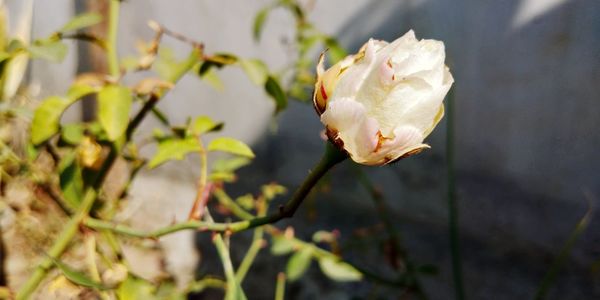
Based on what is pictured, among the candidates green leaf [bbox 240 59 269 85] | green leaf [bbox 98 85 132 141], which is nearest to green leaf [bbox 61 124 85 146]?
green leaf [bbox 98 85 132 141]

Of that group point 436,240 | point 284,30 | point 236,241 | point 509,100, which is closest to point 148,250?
point 236,241

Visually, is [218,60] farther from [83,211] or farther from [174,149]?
[83,211]

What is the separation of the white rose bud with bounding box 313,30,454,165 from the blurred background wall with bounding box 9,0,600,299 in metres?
0.42

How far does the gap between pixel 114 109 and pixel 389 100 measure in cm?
35

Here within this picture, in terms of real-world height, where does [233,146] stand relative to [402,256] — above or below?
above

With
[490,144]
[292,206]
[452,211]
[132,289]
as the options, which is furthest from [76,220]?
[490,144]

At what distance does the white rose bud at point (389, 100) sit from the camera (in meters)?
0.39

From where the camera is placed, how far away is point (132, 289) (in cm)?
62

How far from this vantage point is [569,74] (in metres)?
0.89

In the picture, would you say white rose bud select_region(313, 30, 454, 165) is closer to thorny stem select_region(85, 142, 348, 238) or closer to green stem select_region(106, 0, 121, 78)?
thorny stem select_region(85, 142, 348, 238)

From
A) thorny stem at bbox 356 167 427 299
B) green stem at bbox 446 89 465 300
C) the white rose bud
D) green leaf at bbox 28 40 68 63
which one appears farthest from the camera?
thorny stem at bbox 356 167 427 299

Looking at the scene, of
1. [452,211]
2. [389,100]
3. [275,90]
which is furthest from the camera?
[452,211]

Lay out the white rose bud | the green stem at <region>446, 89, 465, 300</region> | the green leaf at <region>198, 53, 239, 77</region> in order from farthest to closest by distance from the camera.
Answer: the green stem at <region>446, 89, 465, 300</region>
the green leaf at <region>198, 53, 239, 77</region>
the white rose bud

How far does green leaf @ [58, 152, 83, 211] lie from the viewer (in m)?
0.67
